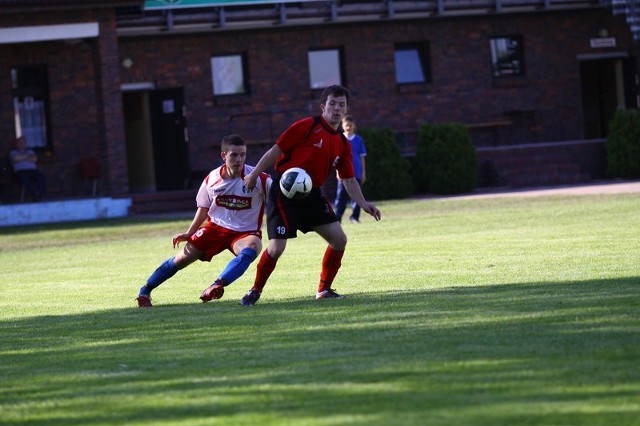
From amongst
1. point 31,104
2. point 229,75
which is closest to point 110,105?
point 31,104

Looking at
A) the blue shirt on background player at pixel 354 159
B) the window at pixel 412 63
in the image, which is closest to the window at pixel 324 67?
the window at pixel 412 63

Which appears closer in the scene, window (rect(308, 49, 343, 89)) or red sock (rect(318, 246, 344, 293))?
red sock (rect(318, 246, 344, 293))

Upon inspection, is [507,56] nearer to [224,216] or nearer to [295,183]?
[224,216]

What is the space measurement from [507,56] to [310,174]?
2703cm

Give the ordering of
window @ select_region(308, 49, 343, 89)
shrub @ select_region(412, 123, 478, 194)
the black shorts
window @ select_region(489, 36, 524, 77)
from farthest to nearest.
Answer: window @ select_region(489, 36, 524, 77) → window @ select_region(308, 49, 343, 89) → shrub @ select_region(412, 123, 478, 194) → the black shorts

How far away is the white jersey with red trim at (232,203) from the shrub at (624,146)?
22.3 m

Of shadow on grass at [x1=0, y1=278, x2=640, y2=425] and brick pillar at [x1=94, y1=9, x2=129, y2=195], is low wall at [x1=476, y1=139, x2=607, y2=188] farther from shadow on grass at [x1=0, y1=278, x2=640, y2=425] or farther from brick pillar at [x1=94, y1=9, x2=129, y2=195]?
shadow on grass at [x1=0, y1=278, x2=640, y2=425]

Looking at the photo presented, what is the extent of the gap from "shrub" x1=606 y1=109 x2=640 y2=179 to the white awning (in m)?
12.3

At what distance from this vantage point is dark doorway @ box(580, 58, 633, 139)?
39.9 metres

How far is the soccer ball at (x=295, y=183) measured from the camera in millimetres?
11672

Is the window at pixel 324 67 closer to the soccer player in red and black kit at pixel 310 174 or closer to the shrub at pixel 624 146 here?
the shrub at pixel 624 146

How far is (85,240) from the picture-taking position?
24891 millimetres

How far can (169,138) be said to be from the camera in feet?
117

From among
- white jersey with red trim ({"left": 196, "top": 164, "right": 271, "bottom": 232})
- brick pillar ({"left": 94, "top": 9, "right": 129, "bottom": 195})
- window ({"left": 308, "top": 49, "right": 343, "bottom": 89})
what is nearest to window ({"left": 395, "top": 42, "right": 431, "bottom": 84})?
window ({"left": 308, "top": 49, "right": 343, "bottom": 89})
